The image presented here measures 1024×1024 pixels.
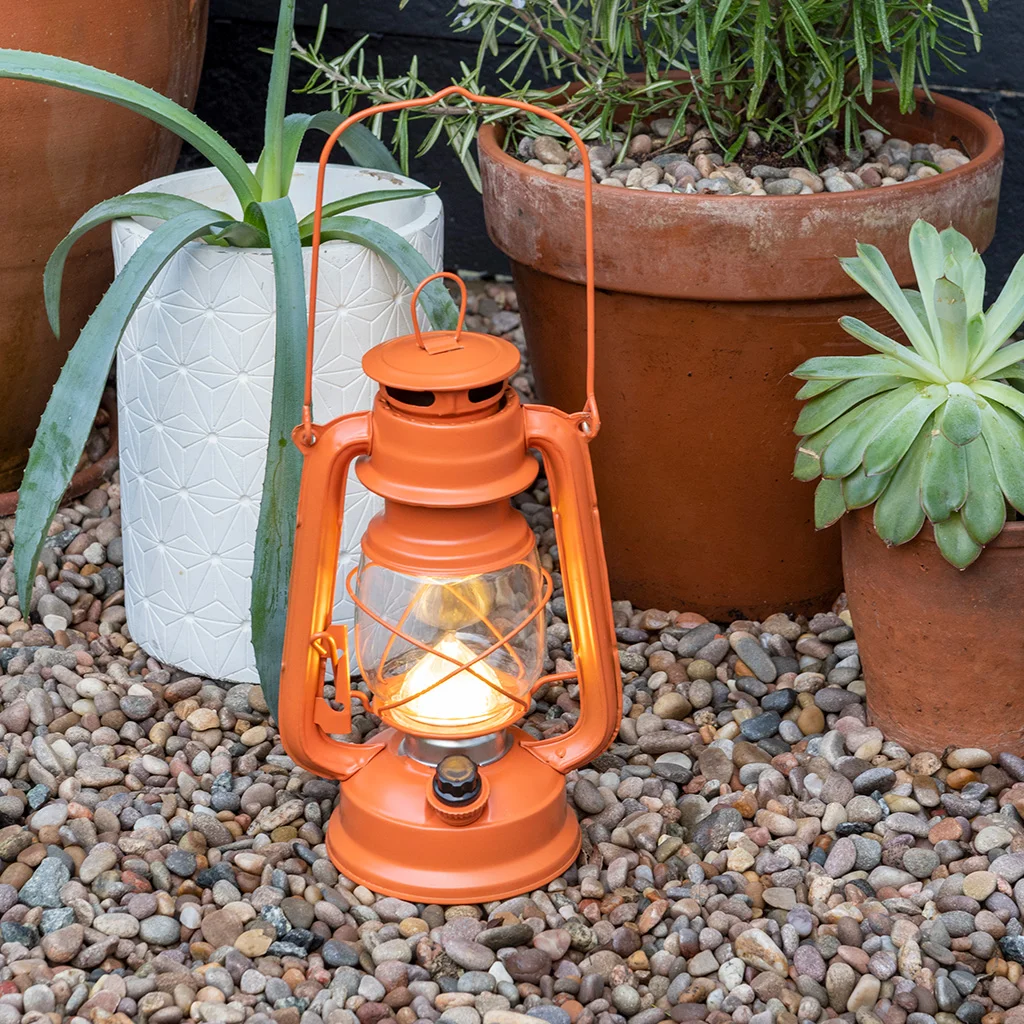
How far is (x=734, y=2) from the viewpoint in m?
1.76

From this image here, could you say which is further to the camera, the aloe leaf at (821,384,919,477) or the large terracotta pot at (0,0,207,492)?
the large terracotta pot at (0,0,207,492)

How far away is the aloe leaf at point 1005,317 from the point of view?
1.58 meters

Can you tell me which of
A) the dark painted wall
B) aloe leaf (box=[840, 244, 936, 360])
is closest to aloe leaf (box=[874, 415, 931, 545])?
aloe leaf (box=[840, 244, 936, 360])

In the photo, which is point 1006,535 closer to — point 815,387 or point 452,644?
point 815,387

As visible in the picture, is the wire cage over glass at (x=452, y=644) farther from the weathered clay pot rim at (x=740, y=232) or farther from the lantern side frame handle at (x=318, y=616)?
the weathered clay pot rim at (x=740, y=232)

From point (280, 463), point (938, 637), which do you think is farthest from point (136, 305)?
point (938, 637)

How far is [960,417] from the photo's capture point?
4.96 ft

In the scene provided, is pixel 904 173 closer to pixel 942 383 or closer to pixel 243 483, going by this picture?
pixel 942 383

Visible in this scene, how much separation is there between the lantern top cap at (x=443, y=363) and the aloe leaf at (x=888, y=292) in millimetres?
484

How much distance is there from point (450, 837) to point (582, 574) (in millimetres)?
313

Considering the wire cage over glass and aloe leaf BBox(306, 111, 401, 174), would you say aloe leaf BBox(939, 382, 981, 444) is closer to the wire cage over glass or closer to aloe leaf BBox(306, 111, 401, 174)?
the wire cage over glass

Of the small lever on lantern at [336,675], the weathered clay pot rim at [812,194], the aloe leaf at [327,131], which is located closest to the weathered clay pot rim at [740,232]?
the weathered clay pot rim at [812,194]

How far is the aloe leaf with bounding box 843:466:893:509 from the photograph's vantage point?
1.57 meters

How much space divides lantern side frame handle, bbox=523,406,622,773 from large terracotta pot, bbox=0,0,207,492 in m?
0.96
